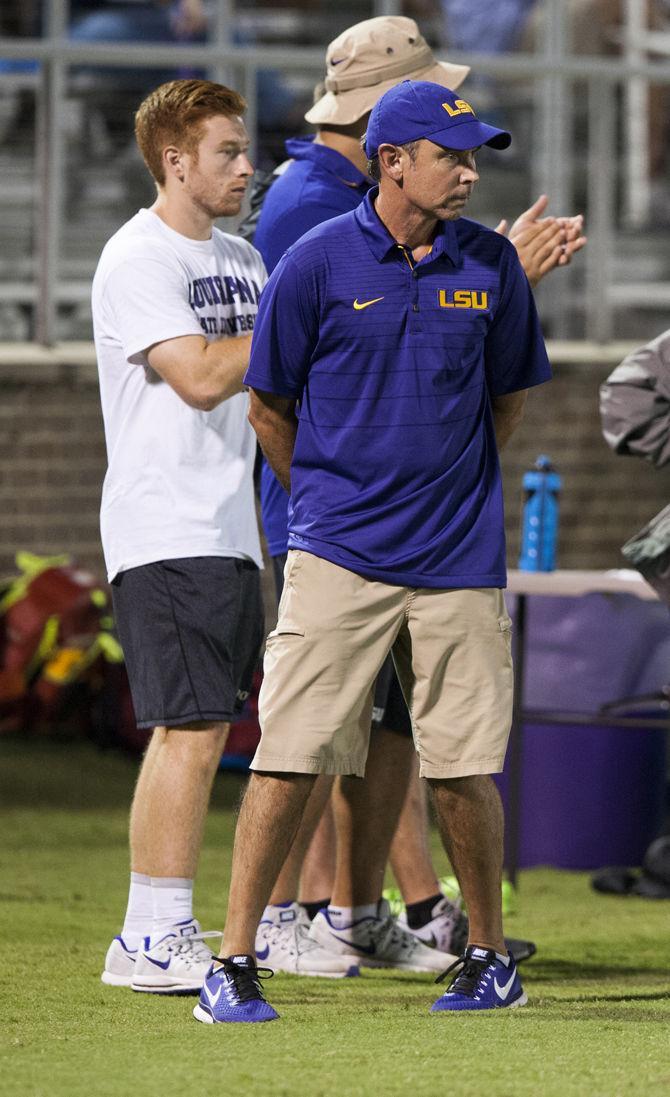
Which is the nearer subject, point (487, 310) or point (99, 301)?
point (487, 310)

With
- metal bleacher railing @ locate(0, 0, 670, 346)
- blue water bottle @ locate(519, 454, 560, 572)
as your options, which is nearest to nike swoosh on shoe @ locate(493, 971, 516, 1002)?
blue water bottle @ locate(519, 454, 560, 572)

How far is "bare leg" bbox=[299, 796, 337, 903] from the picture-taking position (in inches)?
212

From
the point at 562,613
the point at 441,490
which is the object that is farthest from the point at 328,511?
the point at 562,613

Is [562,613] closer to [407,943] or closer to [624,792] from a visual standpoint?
[624,792]

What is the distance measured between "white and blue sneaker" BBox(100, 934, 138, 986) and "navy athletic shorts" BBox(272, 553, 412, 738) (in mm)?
840

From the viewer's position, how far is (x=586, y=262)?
10031mm

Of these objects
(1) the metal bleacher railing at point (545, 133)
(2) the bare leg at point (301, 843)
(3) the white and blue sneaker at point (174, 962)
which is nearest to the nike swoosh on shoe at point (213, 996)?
(3) the white and blue sneaker at point (174, 962)

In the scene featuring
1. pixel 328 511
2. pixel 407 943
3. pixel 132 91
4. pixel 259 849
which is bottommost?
pixel 407 943

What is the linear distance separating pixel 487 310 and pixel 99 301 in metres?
1.02

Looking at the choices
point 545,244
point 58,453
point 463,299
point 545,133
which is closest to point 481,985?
point 463,299

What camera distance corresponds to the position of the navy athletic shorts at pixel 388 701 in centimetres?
492

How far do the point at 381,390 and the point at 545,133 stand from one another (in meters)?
6.27

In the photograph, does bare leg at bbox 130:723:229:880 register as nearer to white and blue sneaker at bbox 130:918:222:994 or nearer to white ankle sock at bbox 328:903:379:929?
white and blue sneaker at bbox 130:918:222:994

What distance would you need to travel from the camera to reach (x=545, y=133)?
10.0m
